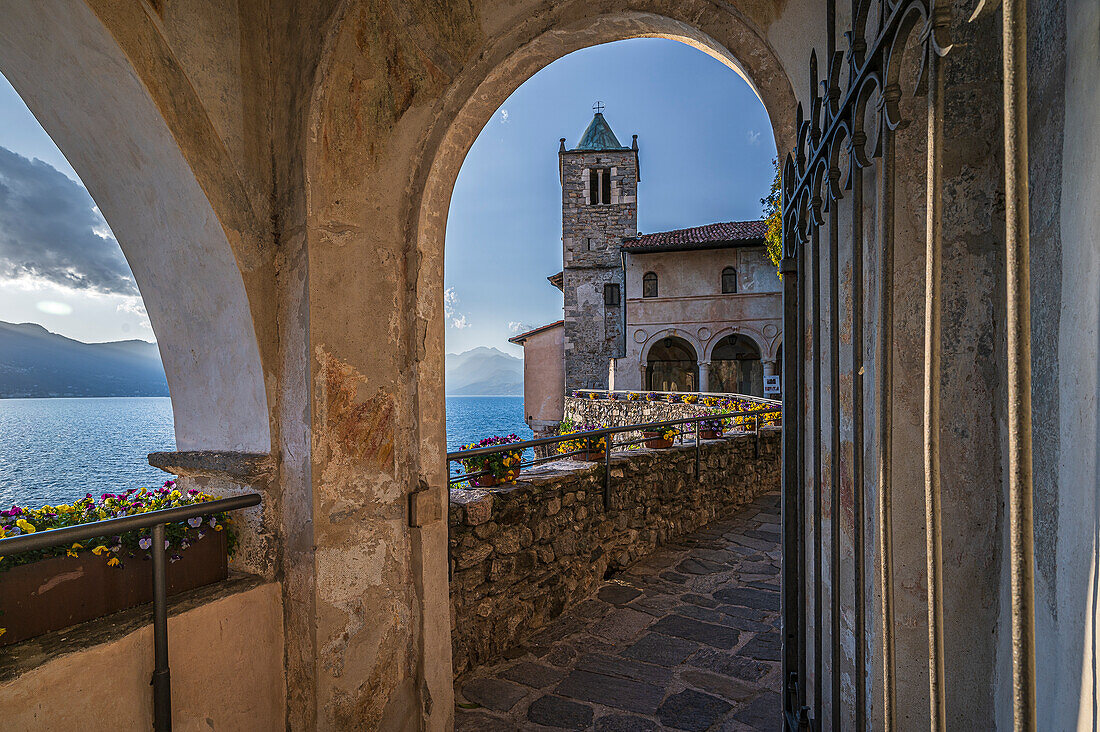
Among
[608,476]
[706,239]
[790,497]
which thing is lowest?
[608,476]

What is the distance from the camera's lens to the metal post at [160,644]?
1.88 metres

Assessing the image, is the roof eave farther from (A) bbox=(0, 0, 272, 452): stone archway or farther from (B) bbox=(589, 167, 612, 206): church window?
(A) bbox=(0, 0, 272, 452): stone archway

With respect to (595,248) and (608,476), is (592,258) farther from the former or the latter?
(608,476)

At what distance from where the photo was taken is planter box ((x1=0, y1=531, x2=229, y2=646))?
1718mm

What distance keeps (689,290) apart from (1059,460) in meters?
23.1

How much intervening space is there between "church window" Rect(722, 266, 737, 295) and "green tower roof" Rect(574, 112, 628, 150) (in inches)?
388

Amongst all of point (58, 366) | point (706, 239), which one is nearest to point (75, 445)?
point (58, 366)

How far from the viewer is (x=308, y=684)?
2.35 meters

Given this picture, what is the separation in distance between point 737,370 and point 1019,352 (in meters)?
26.5

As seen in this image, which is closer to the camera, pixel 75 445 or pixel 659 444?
pixel 659 444

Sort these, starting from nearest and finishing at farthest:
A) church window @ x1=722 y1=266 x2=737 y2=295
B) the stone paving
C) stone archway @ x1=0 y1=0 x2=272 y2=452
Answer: stone archway @ x1=0 y1=0 x2=272 y2=452
the stone paving
church window @ x1=722 y1=266 x2=737 y2=295

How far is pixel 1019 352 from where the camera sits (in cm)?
57

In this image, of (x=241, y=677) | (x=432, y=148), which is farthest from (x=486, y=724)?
(x=432, y=148)

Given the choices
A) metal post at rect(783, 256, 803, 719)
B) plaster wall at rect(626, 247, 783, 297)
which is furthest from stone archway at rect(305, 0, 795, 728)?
plaster wall at rect(626, 247, 783, 297)
